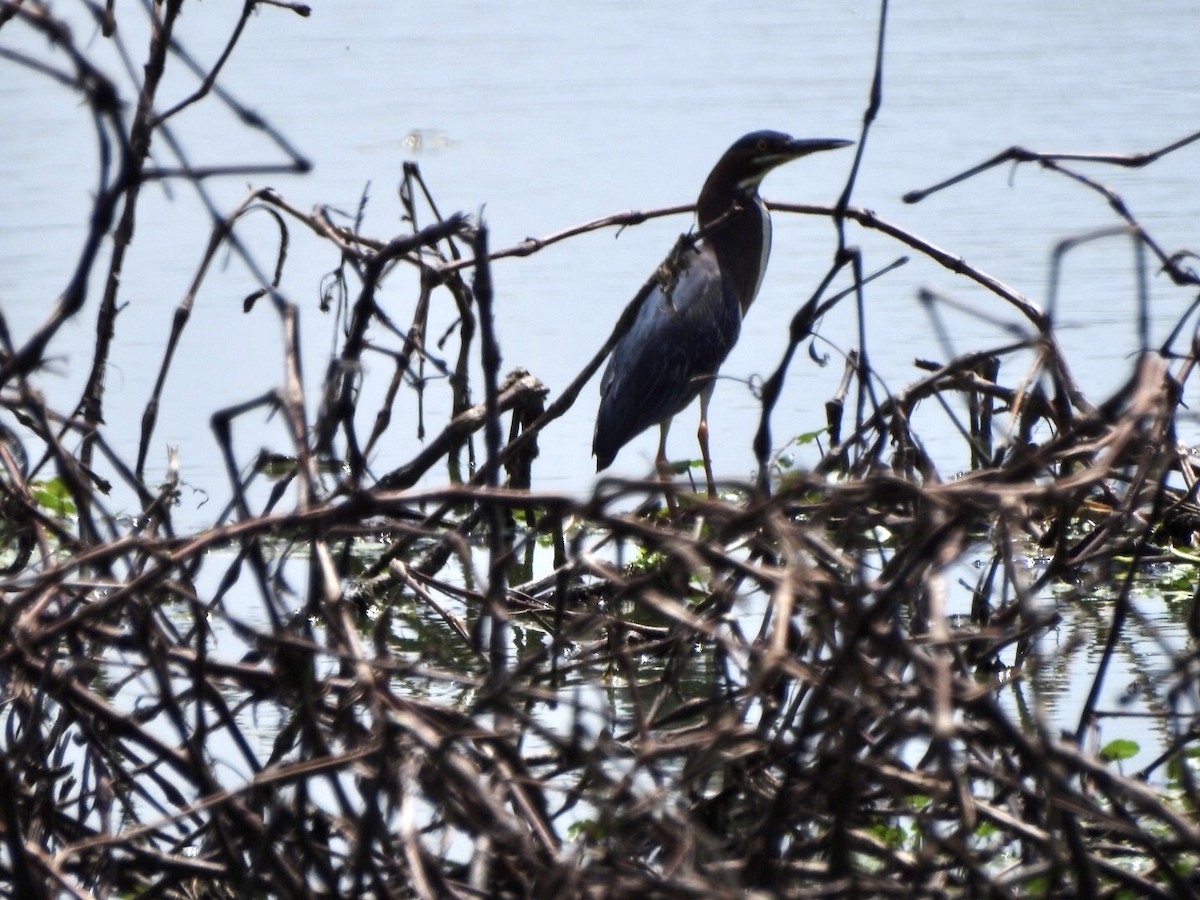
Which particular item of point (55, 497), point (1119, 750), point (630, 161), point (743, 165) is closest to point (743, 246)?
point (743, 165)

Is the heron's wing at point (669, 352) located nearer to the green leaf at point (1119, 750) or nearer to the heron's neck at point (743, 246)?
the heron's neck at point (743, 246)

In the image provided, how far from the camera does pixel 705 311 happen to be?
16.0ft

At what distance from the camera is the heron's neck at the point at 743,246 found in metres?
4.98

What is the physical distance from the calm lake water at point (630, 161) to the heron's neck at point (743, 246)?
0.16m

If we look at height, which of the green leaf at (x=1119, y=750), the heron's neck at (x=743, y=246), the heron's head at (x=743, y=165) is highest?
the heron's head at (x=743, y=165)

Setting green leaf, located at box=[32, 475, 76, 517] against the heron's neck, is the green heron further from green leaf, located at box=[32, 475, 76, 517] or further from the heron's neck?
green leaf, located at box=[32, 475, 76, 517]

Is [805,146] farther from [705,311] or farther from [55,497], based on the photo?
[55,497]

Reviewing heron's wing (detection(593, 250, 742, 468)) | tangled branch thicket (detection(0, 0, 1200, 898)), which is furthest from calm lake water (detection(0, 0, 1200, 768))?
tangled branch thicket (detection(0, 0, 1200, 898))

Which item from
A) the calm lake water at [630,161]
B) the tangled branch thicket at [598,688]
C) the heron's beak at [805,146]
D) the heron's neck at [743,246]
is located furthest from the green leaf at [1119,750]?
the heron's neck at [743,246]

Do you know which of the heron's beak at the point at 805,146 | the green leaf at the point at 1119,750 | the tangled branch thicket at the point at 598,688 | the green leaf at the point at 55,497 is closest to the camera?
the tangled branch thicket at the point at 598,688

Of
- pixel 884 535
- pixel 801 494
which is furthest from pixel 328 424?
pixel 884 535

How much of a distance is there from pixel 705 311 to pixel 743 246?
0.28 meters

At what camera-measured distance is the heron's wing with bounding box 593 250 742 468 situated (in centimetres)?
452

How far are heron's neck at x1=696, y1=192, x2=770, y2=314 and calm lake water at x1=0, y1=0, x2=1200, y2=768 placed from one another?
→ 0.16 meters
